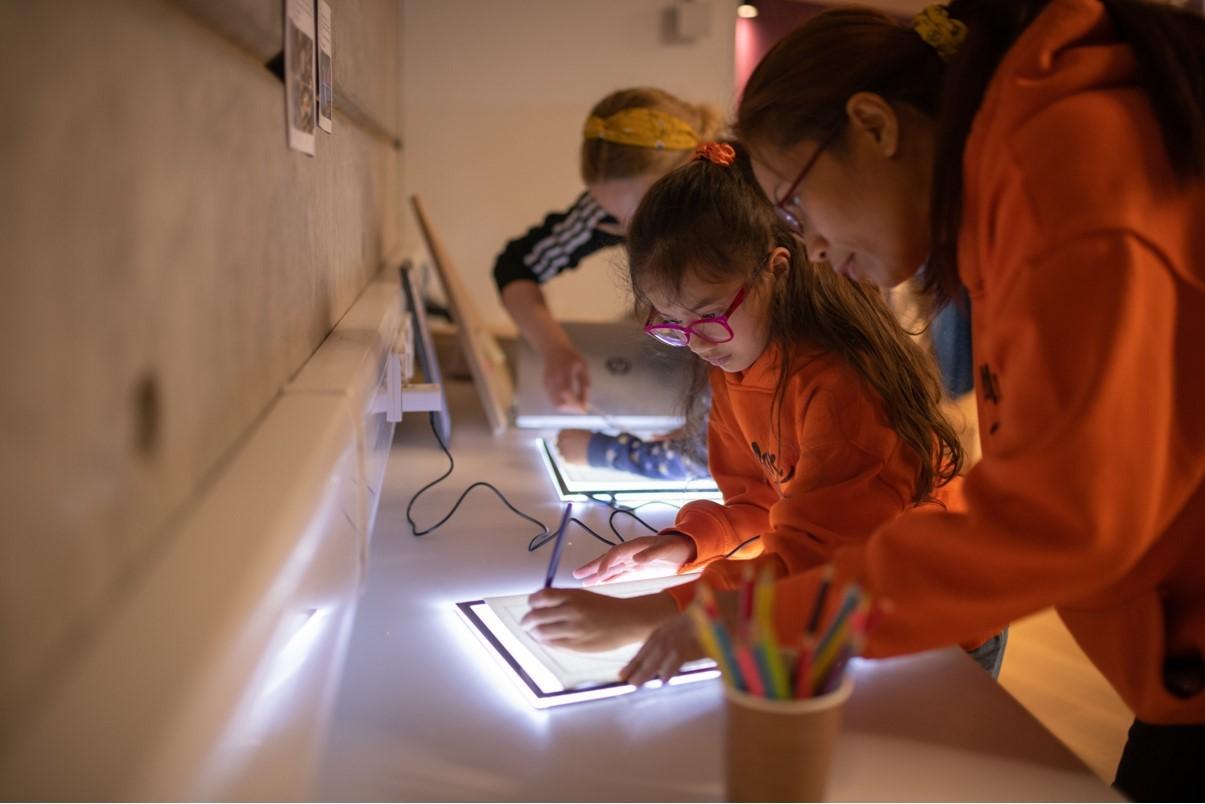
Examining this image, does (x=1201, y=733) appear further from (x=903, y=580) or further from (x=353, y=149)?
(x=353, y=149)

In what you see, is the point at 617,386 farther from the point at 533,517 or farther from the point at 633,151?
the point at 533,517

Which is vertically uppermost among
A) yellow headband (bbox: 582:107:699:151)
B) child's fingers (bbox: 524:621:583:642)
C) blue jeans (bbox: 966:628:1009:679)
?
yellow headband (bbox: 582:107:699:151)

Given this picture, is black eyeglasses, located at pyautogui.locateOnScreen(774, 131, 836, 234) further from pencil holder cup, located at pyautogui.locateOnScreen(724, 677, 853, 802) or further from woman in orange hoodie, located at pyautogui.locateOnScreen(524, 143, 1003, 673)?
pencil holder cup, located at pyautogui.locateOnScreen(724, 677, 853, 802)

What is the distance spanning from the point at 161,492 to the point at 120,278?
0.12 meters

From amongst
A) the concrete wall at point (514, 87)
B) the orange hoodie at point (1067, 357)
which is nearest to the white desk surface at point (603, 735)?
the orange hoodie at point (1067, 357)

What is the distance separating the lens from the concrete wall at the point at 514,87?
10.2 ft

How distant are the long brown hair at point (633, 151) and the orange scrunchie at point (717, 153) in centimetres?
58

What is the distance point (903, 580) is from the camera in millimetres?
598

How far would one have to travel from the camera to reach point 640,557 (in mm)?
1011

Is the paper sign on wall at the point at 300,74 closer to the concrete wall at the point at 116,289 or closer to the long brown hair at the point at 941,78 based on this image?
the concrete wall at the point at 116,289

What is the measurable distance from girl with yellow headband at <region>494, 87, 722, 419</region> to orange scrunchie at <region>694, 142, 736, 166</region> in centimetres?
50

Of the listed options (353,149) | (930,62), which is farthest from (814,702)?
(353,149)

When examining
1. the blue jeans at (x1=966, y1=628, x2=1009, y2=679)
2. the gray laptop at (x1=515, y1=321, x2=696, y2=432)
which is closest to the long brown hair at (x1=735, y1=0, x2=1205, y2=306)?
the blue jeans at (x1=966, y1=628, x2=1009, y2=679)

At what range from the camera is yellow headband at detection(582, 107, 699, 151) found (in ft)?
5.65
